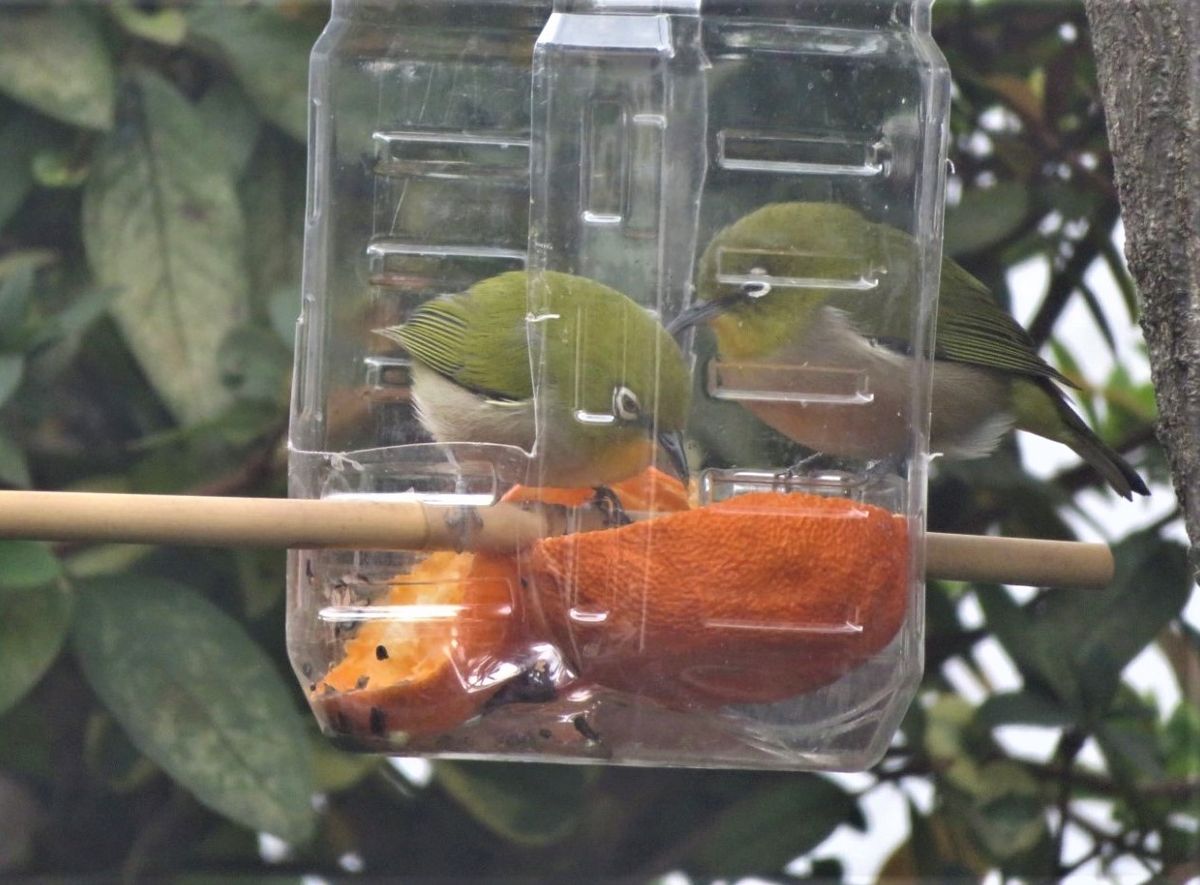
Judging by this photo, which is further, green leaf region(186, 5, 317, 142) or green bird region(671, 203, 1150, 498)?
green leaf region(186, 5, 317, 142)

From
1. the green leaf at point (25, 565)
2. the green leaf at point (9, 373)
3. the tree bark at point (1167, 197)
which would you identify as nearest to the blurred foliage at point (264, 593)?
the green leaf at point (9, 373)

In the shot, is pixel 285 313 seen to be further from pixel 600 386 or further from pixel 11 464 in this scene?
pixel 600 386

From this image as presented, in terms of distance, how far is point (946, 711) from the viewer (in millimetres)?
3385

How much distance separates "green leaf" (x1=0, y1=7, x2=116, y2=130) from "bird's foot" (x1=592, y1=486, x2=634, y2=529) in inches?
63.3

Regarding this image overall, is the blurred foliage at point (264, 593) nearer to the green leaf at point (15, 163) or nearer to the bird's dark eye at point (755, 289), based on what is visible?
the green leaf at point (15, 163)

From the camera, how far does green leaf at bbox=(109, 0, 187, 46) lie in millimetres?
3186

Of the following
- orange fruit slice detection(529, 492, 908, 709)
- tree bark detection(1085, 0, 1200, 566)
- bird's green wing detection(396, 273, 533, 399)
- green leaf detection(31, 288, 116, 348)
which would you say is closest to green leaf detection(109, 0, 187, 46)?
green leaf detection(31, 288, 116, 348)

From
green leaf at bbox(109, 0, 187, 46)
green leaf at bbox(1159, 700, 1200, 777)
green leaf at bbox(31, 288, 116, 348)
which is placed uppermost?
green leaf at bbox(109, 0, 187, 46)

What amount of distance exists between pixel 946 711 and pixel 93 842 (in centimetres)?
192

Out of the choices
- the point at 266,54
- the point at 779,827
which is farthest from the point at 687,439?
the point at 266,54

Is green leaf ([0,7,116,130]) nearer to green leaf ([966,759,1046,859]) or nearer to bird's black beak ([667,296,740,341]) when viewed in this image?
bird's black beak ([667,296,740,341])

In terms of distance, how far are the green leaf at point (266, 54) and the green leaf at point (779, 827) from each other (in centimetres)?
172

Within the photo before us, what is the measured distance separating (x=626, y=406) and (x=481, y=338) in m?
0.70

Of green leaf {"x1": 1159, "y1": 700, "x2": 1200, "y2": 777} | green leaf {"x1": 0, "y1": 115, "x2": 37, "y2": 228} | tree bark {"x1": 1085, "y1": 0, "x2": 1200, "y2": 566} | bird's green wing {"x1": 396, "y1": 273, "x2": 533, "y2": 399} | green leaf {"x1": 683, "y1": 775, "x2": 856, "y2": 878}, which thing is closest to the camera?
tree bark {"x1": 1085, "y1": 0, "x2": 1200, "y2": 566}
